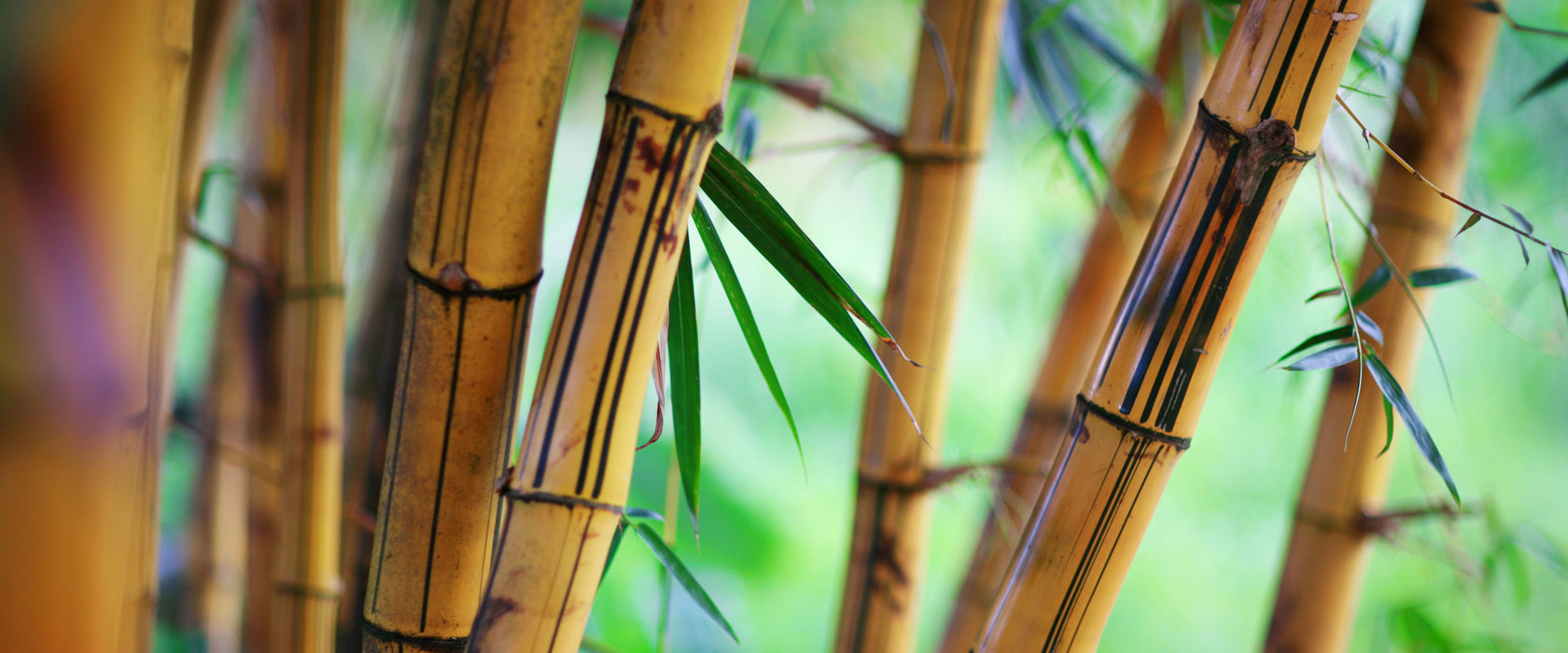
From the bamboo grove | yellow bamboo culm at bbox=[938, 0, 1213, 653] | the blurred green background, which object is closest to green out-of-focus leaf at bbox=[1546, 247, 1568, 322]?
the bamboo grove

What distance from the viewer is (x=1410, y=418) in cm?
40

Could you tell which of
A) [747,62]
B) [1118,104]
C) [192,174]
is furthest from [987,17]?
[1118,104]

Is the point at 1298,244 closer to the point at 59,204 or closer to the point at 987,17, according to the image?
the point at 987,17

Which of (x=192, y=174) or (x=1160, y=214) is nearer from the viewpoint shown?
(x=1160, y=214)

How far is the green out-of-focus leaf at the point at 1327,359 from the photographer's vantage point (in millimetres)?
411

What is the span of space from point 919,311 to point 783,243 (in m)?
0.27

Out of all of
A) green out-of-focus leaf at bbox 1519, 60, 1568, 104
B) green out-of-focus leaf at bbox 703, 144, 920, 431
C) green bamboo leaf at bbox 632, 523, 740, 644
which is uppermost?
green out-of-focus leaf at bbox 1519, 60, 1568, 104

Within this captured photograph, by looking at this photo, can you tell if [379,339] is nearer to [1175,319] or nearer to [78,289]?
[78,289]

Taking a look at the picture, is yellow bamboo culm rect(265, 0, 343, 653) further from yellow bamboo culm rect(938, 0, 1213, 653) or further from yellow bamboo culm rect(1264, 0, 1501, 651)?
yellow bamboo culm rect(1264, 0, 1501, 651)

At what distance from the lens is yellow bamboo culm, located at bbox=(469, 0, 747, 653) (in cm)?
31

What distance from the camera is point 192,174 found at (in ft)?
2.32

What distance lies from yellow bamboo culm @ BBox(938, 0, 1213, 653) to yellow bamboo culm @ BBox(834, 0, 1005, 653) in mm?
192

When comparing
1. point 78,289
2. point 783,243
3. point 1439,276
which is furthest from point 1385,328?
point 78,289

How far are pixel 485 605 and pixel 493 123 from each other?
17 cm
